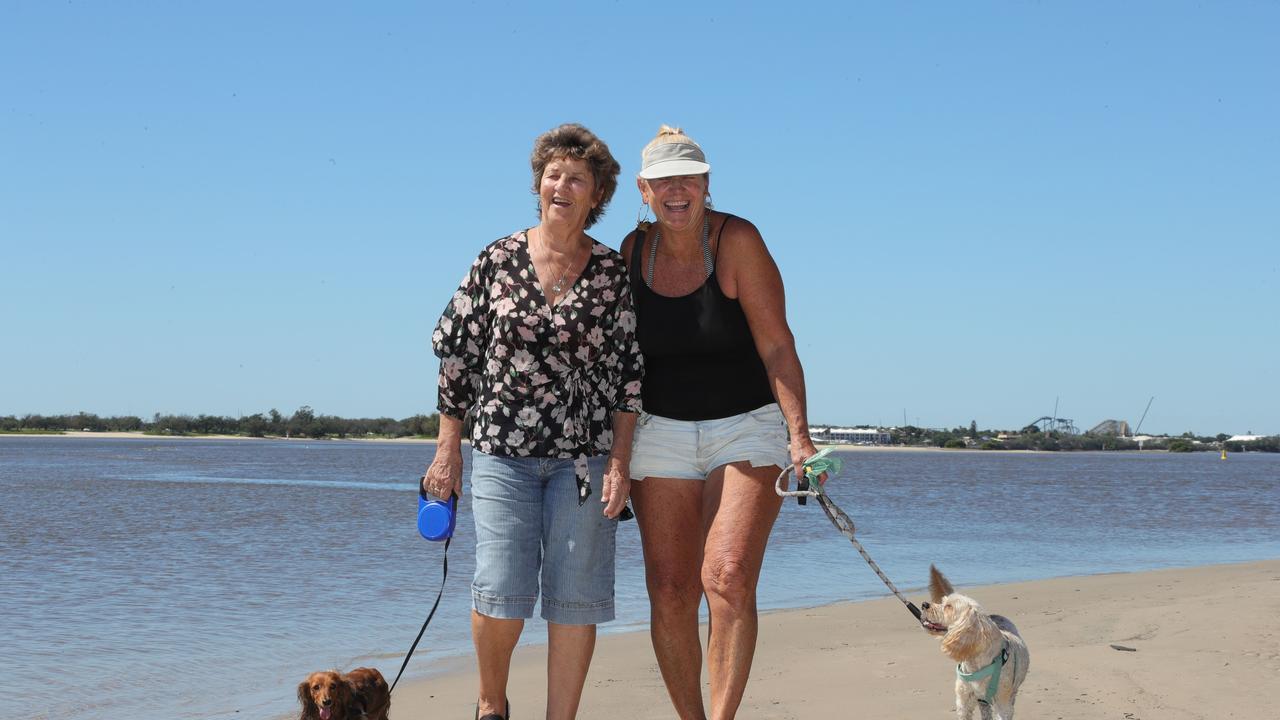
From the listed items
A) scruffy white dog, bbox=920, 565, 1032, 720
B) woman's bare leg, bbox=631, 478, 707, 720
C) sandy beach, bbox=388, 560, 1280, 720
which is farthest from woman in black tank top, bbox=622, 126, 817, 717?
sandy beach, bbox=388, 560, 1280, 720

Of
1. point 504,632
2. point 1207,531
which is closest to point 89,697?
point 504,632

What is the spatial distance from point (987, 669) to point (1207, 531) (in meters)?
15.8

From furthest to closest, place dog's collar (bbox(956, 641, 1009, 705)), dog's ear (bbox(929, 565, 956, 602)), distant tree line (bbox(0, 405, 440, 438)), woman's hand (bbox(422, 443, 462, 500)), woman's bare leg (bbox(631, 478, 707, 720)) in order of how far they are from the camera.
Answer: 1. distant tree line (bbox(0, 405, 440, 438))
2. dog's ear (bbox(929, 565, 956, 602))
3. dog's collar (bbox(956, 641, 1009, 705))
4. woman's bare leg (bbox(631, 478, 707, 720))
5. woman's hand (bbox(422, 443, 462, 500))

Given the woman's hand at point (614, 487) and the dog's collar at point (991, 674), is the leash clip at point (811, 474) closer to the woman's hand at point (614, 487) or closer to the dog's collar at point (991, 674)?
the woman's hand at point (614, 487)

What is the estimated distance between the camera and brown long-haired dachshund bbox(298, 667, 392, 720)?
4.12 meters

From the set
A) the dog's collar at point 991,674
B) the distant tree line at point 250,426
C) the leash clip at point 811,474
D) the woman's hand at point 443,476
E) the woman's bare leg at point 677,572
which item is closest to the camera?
the leash clip at point 811,474

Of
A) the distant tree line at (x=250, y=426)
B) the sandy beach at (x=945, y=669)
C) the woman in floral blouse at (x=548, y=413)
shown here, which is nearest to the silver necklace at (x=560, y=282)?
the woman in floral blouse at (x=548, y=413)

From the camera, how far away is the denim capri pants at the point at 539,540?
3.77 metres

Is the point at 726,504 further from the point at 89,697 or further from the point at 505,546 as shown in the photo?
the point at 89,697

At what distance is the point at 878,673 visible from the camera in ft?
19.7

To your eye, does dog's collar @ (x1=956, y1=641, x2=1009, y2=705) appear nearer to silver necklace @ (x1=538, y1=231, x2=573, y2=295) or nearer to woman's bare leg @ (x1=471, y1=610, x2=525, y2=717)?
woman's bare leg @ (x1=471, y1=610, x2=525, y2=717)

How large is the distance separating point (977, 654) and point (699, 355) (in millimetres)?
1506

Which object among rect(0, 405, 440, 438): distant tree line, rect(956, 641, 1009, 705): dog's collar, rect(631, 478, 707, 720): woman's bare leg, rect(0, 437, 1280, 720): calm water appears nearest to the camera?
rect(631, 478, 707, 720): woman's bare leg

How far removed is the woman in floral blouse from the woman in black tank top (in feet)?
0.46
